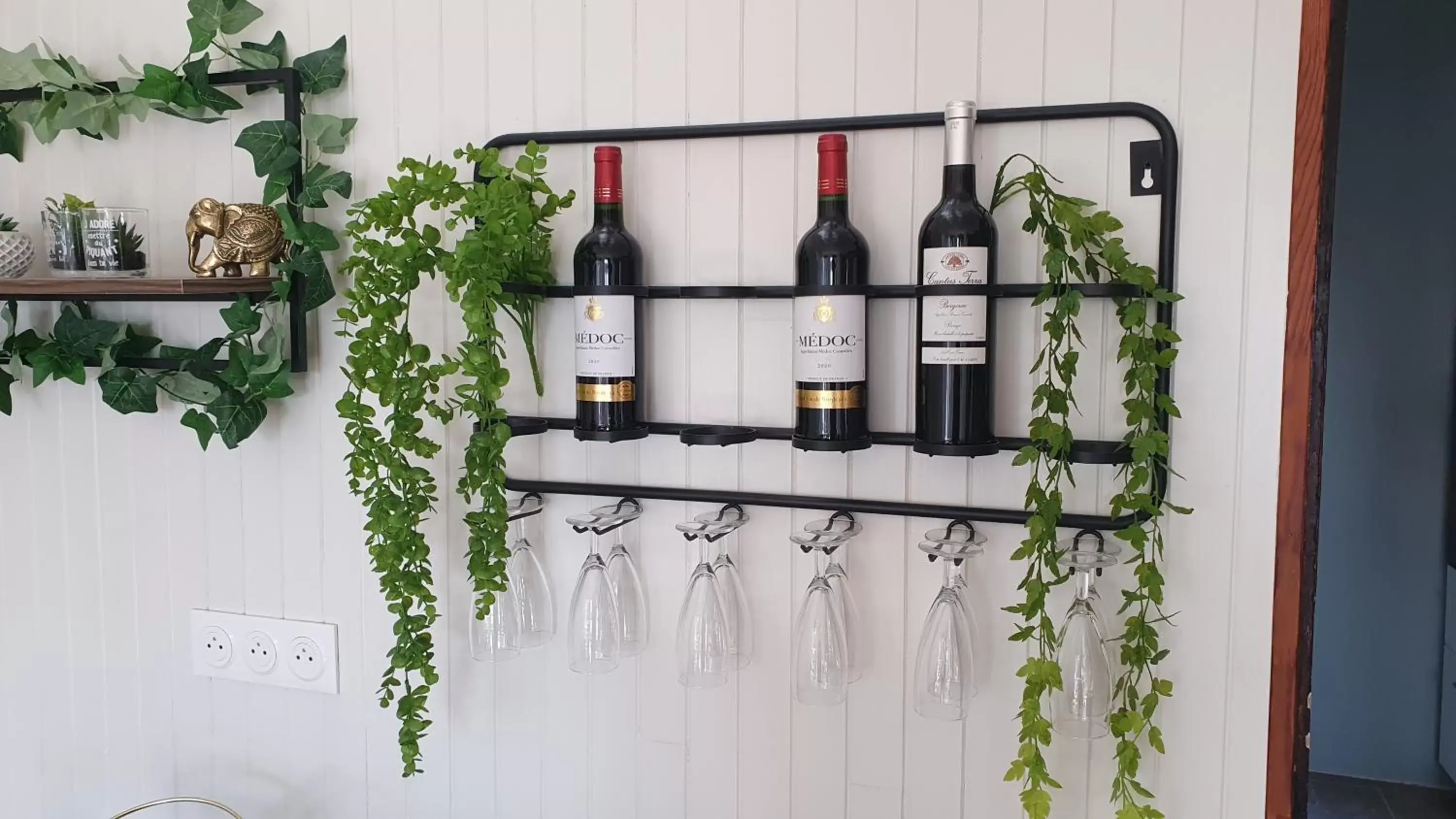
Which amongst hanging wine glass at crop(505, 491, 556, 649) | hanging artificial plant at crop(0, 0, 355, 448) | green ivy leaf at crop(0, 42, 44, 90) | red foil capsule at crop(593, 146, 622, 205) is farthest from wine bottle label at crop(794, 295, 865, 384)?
green ivy leaf at crop(0, 42, 44, 90)

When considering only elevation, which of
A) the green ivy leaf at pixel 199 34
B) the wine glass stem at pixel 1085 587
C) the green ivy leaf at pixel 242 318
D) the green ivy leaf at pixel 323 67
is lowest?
the wine glass stem at pixel 1085 587

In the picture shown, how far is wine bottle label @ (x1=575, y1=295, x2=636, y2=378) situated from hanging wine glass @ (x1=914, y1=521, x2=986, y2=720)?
36 centimetres

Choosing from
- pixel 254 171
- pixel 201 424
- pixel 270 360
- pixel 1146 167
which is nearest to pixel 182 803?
pixel 201 424

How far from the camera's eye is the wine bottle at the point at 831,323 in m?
0.95

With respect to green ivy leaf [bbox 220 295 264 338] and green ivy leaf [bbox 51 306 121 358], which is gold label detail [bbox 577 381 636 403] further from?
green ivy leaf [bbox 51 306 121 358]

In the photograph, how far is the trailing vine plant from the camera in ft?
3.30

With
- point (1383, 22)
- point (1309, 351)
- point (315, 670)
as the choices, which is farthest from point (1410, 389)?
point (315, 670)

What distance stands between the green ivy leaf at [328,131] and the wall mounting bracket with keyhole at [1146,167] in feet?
2.84

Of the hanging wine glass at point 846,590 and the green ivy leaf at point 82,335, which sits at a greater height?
the green ivy leaf at point 82,335

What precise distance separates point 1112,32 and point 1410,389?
2220 mm

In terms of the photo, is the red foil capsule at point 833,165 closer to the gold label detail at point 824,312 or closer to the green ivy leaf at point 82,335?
the gold label detail at point 824,312

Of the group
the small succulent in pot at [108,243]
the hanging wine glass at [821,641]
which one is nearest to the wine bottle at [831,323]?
the hanging wine glass at [821,641]

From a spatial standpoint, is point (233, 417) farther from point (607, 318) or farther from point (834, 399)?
point (834, 399)

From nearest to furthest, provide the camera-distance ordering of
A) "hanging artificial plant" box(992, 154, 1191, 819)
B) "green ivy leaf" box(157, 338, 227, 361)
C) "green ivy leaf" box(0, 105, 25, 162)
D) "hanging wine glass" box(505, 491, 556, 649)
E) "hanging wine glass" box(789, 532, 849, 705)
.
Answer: "hanging artificial plant" box(992, 154, 1191, 819) < "hanging wine glass" box(789, 532, 849, 705) < "hanging wine glass" box(505, 491, 556, 649) < "green ivy leaf" box(157, 338, 227, 361) < "green ivy leaf" box(0, 105, 25, 162)
